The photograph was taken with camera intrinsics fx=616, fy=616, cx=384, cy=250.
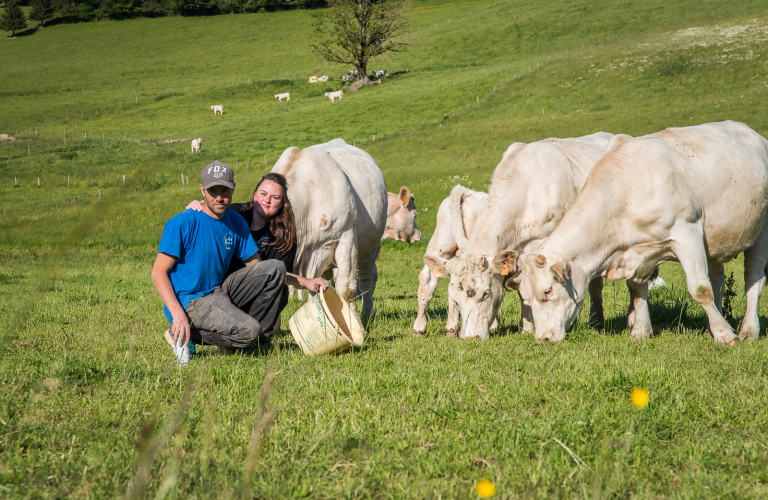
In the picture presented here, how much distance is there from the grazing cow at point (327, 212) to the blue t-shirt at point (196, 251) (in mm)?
1812

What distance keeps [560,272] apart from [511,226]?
1.32m

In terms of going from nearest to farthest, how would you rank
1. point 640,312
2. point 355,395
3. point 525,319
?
point 355,395 < point 640,312 < point 525,319

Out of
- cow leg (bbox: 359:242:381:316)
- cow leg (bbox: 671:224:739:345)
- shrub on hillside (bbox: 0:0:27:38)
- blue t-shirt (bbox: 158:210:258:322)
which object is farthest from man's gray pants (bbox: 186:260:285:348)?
shrub on hillside (bbox: 0:0:27:38)

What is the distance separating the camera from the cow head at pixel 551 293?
6.75 meters

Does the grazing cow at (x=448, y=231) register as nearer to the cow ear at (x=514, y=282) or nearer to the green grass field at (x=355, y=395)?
the green grass field at (x=355, y=395)

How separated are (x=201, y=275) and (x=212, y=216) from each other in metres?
0.58

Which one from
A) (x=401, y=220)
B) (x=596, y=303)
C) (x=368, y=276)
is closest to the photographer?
(x=596, y=303)

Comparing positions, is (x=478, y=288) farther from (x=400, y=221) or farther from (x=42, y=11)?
(x=42, y=11)

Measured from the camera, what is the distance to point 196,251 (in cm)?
554

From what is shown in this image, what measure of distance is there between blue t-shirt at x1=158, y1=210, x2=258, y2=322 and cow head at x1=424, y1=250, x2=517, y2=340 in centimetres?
275

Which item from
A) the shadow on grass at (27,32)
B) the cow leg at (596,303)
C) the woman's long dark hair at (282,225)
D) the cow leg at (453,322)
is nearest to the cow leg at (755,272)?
the cow leg at (596,303)

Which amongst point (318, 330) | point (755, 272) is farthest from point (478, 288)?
point (755, 272)

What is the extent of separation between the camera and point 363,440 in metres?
3.50

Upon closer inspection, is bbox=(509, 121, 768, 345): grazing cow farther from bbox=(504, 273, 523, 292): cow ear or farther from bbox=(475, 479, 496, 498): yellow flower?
bbox=(475, 479, 496, 498): yellow flower
